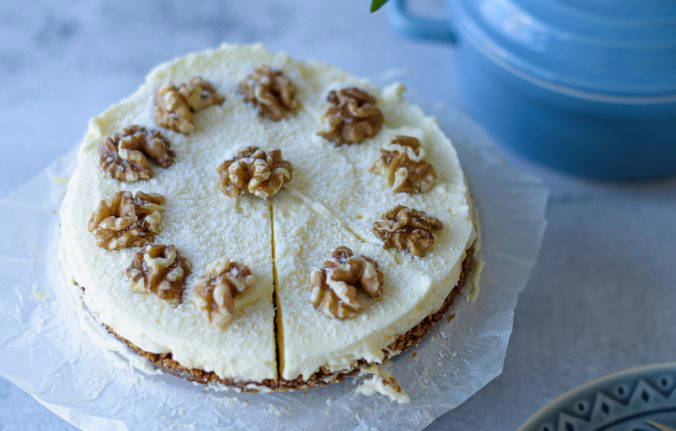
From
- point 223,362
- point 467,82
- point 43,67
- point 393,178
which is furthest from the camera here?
point 43,67

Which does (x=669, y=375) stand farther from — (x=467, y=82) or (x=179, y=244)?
(x=179, y=244)

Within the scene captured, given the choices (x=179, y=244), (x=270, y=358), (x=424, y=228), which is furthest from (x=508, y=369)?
(x=179, y=244)

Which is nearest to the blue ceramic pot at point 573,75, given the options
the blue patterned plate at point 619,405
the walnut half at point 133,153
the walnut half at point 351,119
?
the walnut half at point 351,119

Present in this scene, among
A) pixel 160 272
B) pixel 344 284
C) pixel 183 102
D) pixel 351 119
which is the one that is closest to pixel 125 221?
pixel 160 272

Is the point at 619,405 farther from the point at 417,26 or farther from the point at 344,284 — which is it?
the point at 417,26

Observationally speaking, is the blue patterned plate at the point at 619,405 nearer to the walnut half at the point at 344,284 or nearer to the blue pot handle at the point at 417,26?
the walnut half at the point at 344,284

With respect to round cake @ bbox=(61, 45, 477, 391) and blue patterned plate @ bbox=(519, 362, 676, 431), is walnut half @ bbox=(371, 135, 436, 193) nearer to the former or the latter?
round cake @ bbox=(61, 45, 477, 391)
